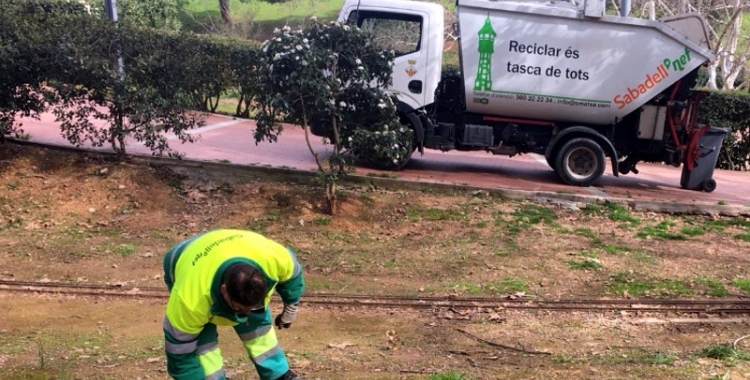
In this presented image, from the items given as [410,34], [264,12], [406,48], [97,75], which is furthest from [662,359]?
[264,12]

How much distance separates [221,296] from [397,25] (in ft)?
26.6

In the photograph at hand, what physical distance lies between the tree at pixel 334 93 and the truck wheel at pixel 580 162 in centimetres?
314

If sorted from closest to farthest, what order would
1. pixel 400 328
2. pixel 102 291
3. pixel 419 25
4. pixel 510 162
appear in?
pixel 400 328 → pixel 102 291 → pixel 419 25 → pixel 510 162

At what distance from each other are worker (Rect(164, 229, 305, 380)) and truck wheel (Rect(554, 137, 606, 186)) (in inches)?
308

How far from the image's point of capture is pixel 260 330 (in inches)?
152

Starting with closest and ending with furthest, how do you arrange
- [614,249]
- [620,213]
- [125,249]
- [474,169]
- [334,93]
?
[125,249], [614,249], [334,93], [620,213], [474,169]

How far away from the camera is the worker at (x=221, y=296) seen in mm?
3256

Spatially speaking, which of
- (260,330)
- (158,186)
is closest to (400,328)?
(260,330)

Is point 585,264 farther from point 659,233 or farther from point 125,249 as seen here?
point 125,249

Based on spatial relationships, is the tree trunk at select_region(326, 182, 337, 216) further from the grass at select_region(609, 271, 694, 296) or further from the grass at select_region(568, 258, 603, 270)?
the grass at select_region(609, 271, 694, 296)

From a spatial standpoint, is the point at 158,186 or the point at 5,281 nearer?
the point at 5,281

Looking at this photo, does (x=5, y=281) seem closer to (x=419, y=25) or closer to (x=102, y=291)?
(x=102, y=291)

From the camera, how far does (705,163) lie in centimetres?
1103

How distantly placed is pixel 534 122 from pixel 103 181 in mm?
6247
